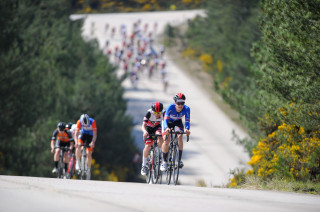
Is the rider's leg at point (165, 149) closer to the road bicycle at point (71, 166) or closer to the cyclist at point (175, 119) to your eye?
the cyclist at point (175, 119)

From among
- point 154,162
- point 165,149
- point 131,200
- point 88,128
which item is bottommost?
point 131,200

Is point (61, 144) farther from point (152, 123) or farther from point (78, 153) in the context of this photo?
point (152, 123)

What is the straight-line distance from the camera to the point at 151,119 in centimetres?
1400

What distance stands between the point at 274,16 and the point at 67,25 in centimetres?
4443

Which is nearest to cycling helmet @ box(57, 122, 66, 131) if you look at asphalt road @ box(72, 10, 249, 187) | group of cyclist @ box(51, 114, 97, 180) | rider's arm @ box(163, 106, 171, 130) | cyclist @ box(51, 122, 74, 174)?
group of cyclist @ box(51, 114, 97, 180)

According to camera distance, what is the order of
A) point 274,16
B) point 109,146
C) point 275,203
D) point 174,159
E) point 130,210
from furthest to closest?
point 109,146 → point 274,16 → point 174,159 → point 275,203 → point 130,210

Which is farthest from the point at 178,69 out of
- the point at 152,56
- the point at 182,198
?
the point at 182,198

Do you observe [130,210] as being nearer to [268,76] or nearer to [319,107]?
[319,107]

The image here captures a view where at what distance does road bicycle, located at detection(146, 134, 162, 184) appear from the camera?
45.9ft

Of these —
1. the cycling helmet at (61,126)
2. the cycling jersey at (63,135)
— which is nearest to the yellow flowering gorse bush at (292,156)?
the cycling jersey at (63,135)

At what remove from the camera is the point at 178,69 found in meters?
74.8

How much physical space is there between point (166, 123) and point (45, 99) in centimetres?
3295

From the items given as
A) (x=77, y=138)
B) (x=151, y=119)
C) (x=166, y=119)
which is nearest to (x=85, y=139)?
(x=77, y=138)

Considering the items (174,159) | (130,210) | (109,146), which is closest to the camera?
(130,210)
